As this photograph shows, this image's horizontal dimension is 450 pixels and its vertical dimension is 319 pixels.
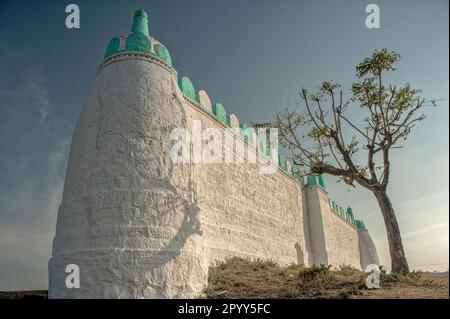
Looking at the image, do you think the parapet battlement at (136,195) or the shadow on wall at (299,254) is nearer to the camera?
the parapet battlement at (136,195)

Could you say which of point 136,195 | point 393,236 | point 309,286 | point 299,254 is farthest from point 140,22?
point 299,254

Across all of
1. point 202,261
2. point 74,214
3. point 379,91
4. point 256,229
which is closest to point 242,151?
point 256,229

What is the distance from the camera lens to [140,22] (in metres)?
11.4

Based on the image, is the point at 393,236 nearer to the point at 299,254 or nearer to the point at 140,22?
the point at 299,254

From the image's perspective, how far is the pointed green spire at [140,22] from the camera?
11238 mm

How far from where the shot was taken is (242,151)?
53.9ft

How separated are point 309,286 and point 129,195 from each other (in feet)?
18.5

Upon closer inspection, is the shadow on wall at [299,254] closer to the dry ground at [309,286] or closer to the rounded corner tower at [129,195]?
the dry ground at [309,286]

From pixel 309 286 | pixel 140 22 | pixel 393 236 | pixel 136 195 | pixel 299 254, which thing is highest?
pixel 140 22

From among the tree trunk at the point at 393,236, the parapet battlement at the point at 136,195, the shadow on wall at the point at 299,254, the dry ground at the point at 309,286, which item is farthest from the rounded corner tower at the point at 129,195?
the shadow on wall at the point at 299,254

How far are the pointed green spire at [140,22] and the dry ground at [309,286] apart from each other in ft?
25.6
